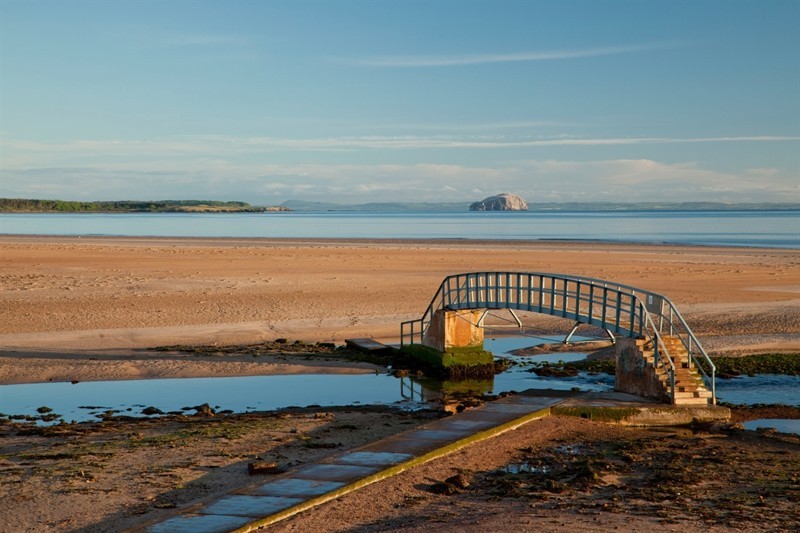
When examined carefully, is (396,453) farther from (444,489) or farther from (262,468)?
(262,468)

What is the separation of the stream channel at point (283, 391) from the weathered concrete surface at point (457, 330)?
1.08m

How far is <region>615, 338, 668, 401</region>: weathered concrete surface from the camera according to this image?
19.2m

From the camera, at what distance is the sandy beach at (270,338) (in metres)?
12.5

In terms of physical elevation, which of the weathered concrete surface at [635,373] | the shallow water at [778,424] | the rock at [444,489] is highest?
the weathered concrete surface at [635,373]

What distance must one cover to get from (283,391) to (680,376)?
862 cm

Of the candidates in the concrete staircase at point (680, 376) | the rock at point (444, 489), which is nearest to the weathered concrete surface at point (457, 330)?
the concrete staircase at point (680, 376)

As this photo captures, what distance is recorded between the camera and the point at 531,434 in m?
17.1

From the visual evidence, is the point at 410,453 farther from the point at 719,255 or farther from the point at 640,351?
the point at 719,255

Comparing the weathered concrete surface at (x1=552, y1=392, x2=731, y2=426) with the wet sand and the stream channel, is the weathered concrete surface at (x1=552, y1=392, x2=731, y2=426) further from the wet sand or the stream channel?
the wet sand

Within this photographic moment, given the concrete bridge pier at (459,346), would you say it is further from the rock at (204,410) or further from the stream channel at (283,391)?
the rock at (204,410)

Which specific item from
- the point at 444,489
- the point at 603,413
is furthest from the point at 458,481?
the point at 603,413

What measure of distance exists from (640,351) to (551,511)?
775cm

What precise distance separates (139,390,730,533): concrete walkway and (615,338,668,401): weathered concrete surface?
0.78ft

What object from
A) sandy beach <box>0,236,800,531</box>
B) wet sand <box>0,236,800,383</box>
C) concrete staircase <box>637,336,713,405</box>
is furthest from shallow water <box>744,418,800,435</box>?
wet sand <box>0,236,800,383</box>
